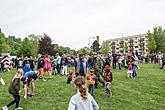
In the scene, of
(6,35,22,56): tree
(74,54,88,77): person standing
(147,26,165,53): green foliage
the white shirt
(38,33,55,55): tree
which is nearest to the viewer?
the white shirt

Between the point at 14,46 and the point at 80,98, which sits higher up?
the point at 14,46

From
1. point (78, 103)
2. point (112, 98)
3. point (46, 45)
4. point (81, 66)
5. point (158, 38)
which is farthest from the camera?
point (158, 38)

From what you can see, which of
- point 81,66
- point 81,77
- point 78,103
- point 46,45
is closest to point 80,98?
point 78,103

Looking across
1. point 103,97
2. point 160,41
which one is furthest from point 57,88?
point 160,41

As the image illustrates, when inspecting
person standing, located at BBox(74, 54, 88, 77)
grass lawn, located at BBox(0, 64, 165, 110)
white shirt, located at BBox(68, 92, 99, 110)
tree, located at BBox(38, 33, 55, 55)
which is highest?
tree, located at BBox(38, 33, 55, 55)

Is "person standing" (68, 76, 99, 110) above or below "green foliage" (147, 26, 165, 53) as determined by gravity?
below

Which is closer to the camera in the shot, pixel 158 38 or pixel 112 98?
pixel 112 98

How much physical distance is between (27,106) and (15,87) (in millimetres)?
1333

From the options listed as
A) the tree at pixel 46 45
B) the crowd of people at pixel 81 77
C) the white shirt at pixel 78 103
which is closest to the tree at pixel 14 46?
the tree at pixel 46 45

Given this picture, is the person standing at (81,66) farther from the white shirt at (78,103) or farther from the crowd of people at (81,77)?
the white shirt at (78,103)

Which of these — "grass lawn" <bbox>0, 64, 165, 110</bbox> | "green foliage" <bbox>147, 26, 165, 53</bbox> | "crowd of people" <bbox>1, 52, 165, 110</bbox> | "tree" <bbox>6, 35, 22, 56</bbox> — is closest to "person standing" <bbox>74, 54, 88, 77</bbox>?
"crowd of people" <bbox>1, 52, 165, 110</bbox>

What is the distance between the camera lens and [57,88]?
15602 mm

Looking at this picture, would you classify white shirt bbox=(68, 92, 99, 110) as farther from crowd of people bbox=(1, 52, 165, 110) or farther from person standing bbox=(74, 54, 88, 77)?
person standing bbox=(74, 54, 88, 77)

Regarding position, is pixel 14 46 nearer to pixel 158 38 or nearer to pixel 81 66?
Result: pixel 158 38
